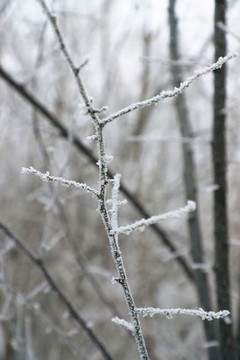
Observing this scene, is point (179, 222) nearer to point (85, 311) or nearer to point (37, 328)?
point (85, 311)

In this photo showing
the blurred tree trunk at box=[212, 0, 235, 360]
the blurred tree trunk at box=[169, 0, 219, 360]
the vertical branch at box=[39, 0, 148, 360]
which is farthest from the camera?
the blurred tree trunk at box=[169, 0, 219, 360]

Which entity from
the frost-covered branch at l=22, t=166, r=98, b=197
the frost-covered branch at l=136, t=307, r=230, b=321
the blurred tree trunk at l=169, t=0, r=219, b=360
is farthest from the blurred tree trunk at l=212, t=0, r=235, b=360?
the frost-covered branch at l=22, t=166, r=98, b=197

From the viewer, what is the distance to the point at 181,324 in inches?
209

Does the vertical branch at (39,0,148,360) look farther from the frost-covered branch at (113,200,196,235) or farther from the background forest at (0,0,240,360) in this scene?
the background forest at (0,0,240,360)

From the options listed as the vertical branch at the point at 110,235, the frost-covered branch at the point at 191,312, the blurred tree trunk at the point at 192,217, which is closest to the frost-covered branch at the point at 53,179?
the vertical branch at the point at 110,235

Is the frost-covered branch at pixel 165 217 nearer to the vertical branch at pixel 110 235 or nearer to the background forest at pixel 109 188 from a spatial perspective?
the vertical branch at pixel 110 235

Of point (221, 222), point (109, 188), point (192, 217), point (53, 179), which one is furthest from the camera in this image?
point (109, 188)

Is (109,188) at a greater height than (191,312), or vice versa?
(109,188)

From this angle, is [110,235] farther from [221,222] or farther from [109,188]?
[109,188]

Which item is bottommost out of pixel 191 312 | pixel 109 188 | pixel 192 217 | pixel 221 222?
pixel 191 312

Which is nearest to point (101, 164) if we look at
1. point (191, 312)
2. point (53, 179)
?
point (53, 179)

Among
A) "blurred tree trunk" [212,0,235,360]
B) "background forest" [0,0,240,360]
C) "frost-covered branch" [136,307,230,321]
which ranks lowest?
"frost-covered branch" [136,307,230,321]

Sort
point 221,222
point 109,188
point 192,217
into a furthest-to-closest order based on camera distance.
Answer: point 109,188, point 192,217, point 221,222

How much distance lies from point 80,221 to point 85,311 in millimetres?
1526
